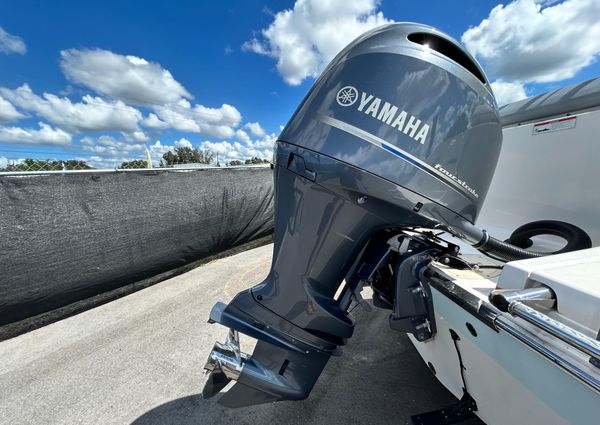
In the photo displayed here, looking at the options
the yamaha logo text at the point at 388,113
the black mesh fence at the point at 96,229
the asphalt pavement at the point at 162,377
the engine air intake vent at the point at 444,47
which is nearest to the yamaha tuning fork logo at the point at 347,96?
the yamaha logo text at the point at 388,113

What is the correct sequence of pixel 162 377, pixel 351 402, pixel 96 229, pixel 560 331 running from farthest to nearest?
1. pixel 96 229
2. pixel 162 377
3. pixel 351 402
4. pixel 560 331

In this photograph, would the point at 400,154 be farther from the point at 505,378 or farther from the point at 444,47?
Result: the point at 505,378

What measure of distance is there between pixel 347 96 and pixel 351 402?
149 centimetres

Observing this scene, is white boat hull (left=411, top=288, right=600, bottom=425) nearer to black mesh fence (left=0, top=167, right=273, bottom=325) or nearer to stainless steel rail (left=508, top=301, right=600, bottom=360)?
stainless steel rail (left=508, top=301, right=600, bottom=360)

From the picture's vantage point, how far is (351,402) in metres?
1.60

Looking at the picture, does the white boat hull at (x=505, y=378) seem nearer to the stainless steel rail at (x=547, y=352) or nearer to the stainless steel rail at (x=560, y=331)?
the stainless steel rail at (x=547, y=352)

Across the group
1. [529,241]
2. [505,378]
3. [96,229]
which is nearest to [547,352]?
[505,378]

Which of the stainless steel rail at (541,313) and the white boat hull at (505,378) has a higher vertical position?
the stainless steel rail at (541,313)

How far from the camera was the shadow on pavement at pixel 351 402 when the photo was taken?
1.51m

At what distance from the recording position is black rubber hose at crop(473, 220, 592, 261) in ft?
4.03

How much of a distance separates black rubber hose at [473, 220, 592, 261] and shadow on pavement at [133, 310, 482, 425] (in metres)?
0.81

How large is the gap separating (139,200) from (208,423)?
2.30 m

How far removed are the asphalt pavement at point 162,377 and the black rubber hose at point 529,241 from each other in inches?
34.4

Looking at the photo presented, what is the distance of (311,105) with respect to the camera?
1.09 metres
